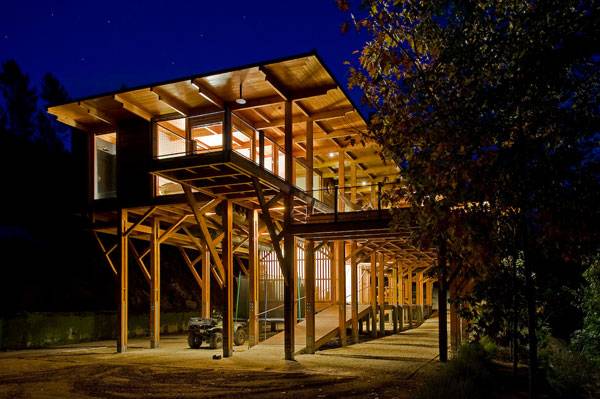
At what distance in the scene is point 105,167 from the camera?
2086cm

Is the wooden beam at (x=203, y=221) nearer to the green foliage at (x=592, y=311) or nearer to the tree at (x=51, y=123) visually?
the green foliage at (x=592, y=311)

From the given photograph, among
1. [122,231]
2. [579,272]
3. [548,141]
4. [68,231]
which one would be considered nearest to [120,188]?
[122,231]

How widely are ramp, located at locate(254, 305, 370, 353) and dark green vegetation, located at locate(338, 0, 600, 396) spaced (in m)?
11.4

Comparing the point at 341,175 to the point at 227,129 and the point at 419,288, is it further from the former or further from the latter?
the point at 419,288

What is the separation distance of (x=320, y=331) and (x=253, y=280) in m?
2.89

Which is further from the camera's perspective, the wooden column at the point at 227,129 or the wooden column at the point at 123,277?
the wooden column at the point at 123,277

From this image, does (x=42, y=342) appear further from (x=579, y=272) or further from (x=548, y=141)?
(x=548, y=141)

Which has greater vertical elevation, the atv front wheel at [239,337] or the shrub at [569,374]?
the shrub at [569,374]

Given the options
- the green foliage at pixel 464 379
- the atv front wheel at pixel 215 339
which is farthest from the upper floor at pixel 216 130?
the green foliage at pixel 464 379

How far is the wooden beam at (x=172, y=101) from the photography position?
691 inches

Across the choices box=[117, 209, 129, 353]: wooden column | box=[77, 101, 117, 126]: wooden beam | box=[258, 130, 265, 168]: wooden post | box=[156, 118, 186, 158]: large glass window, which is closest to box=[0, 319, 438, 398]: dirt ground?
box=[117, 209, 129, 353]: wooden column

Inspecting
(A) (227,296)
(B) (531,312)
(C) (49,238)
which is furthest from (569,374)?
(C) (49,238)

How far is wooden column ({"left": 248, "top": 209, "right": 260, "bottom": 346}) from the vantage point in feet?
61.2

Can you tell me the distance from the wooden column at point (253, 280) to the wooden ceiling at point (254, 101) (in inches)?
131
